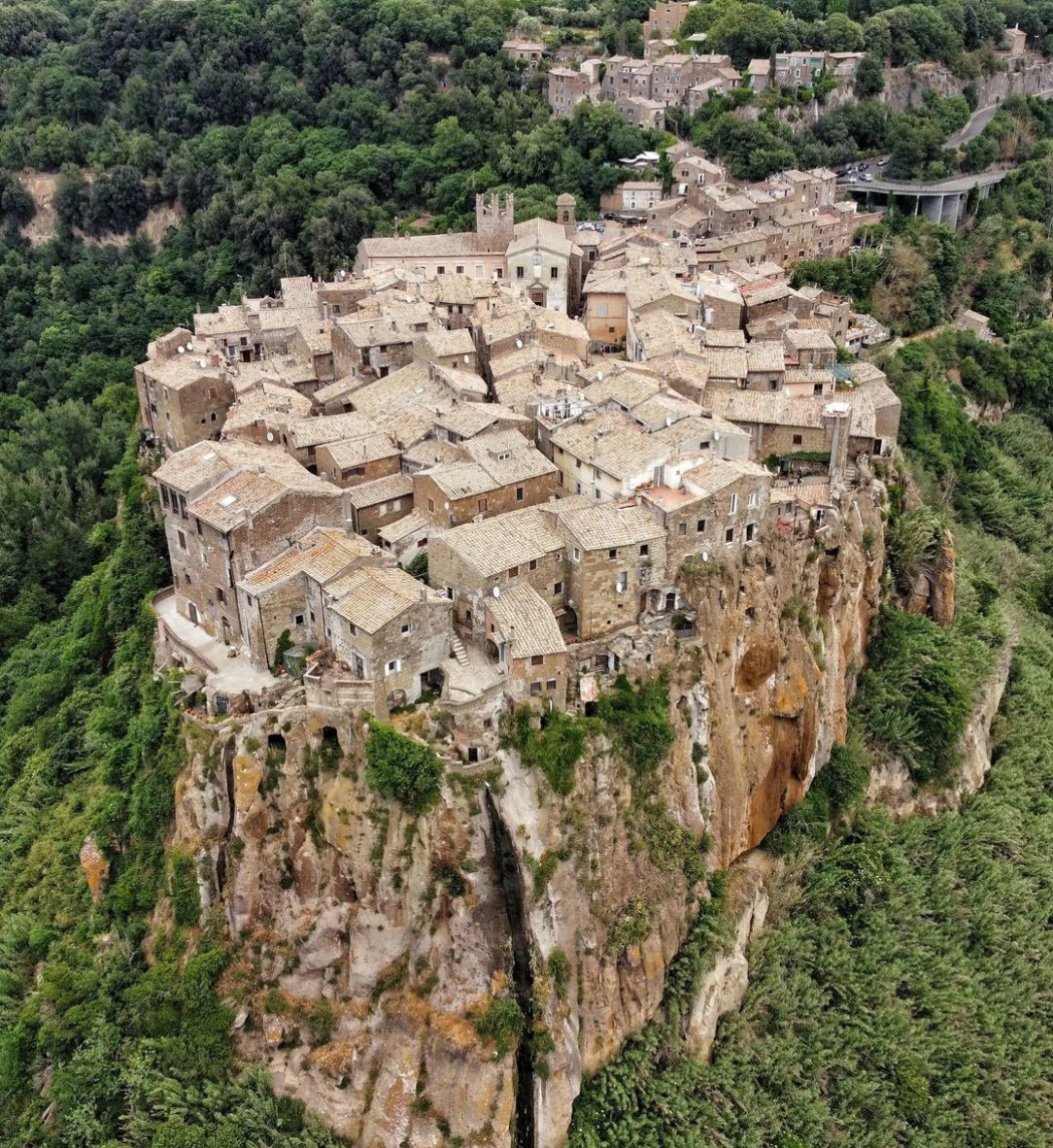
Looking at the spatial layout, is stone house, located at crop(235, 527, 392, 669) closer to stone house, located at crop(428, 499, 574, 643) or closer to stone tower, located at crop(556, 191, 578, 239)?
stone house, located at crop(428, 499, 574, 643)

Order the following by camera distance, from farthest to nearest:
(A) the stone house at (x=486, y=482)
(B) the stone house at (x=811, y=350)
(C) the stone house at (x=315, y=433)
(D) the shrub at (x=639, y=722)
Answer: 1. (B) the stone house at (x=811, y=350)
2. (C) the stone house at (x=315, y=433)
3. (A) the stone house at (x=486, y=482)
4. (D) the shrub at (x=639, y=722)

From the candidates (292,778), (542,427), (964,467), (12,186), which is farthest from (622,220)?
(292,778)

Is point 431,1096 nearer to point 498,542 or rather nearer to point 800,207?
point 498,542

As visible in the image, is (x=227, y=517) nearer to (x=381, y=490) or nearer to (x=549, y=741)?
(x=381, y=490)

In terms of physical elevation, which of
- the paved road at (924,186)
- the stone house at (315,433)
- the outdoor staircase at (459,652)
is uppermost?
the stone house at (315,433)

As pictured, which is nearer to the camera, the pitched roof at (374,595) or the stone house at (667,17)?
the pitched roof at (374,595)

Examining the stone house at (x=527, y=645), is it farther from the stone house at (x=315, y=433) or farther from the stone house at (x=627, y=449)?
the stone house at (x=315, y=433)

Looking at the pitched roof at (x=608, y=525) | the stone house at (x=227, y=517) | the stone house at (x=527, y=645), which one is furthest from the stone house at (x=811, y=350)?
the stone house at (x=227, y=517)
